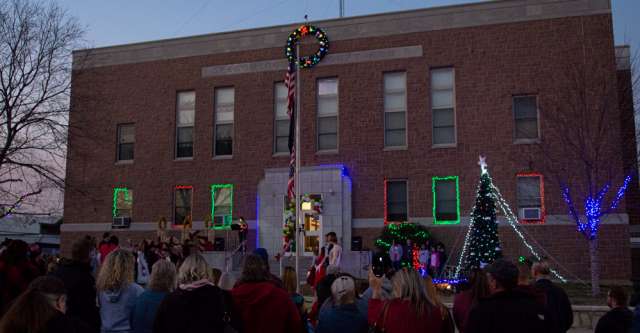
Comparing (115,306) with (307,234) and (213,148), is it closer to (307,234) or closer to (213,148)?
(307,234)

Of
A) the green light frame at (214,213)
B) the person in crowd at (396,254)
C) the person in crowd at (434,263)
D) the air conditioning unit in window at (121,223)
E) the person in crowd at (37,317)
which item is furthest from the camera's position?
the air conditioning unit in window at (121,223)

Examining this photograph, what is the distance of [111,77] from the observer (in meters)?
29.8

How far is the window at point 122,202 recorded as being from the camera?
94.3ft

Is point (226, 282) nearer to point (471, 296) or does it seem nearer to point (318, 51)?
point (471, 296)

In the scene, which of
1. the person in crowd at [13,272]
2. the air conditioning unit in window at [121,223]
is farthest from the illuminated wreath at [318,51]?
the person in crowd at [13,272]

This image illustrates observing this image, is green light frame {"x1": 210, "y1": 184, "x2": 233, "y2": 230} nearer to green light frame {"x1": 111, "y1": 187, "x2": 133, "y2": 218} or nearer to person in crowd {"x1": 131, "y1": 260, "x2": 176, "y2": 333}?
green light frame {"x1": 111, "y1": 187, "x2": 133, "y2": 218}

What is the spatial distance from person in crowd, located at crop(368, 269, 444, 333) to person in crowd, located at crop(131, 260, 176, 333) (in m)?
2.00

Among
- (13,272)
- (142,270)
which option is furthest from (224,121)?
(13,272)

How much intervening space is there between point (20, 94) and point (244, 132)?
8.93m

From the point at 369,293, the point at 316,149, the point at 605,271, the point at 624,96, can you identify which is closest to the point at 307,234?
the point at 316,149

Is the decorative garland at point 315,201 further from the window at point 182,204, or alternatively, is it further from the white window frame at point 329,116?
the window at point 182,204

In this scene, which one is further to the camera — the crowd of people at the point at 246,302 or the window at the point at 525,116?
the window at the point at 525,116

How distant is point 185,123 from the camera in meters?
28.5

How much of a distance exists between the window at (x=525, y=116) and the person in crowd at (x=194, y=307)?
21.0 meters
